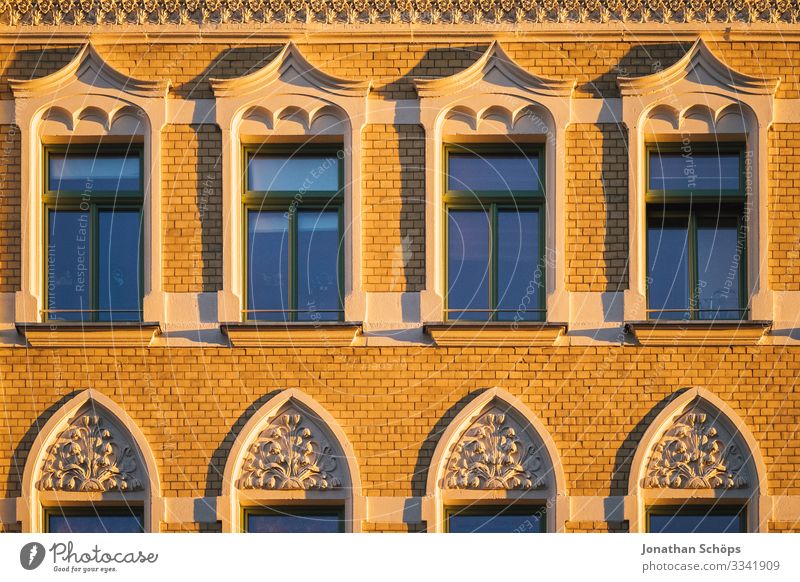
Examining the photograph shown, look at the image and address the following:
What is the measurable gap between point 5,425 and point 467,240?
499 cm

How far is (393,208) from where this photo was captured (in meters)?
16.6

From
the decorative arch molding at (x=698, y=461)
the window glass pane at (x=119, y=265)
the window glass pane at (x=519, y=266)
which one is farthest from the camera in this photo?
the window glass pane at (x=119, y=265)

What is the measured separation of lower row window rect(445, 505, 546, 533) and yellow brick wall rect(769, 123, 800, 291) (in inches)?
131

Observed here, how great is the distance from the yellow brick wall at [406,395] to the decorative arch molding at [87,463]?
117mm

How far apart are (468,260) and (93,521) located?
4.58 m

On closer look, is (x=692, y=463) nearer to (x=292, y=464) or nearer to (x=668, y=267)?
(x=668, y=267)

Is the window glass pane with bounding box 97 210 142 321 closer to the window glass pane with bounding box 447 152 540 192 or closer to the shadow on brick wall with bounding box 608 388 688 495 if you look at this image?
the window glass pane with bounding box 447 152 540 192

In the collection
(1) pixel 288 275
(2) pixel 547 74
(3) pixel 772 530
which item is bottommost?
(3) pixel 772 530

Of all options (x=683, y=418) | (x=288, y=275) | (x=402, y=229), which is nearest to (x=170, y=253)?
(x=288, y=275)

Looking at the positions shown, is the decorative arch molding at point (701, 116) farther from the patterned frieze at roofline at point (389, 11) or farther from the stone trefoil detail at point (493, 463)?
the stone trefoil detail at point (493, 463)

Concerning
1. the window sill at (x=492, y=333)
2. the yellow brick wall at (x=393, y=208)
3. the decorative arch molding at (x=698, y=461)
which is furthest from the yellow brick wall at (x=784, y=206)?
the yellow brick wall at (x=393, y=208)

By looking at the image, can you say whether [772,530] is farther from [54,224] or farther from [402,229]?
[54,224]

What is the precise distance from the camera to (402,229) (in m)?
16.6
